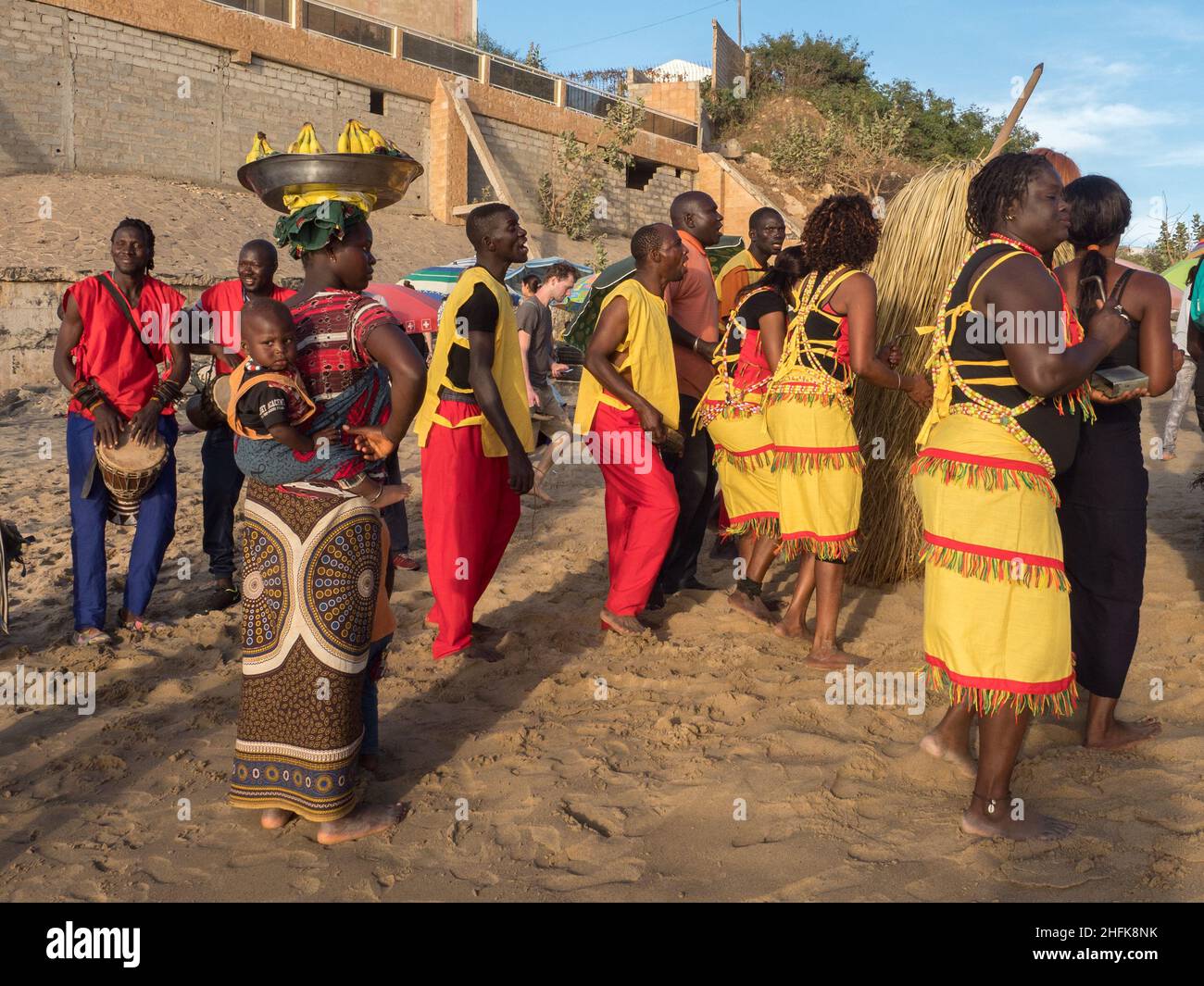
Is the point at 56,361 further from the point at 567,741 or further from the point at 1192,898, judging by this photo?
the point at 1192,898

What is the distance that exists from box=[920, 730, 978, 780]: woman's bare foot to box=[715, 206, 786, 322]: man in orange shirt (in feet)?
8.60

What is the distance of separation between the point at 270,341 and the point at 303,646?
85 cm

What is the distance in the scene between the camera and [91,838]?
2896 mm

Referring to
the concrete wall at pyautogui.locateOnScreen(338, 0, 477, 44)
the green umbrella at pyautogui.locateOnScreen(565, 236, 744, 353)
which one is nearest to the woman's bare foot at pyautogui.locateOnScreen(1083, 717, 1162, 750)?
the green umbrella at pyautogui.locateOnScreen(565, 236, 744, 353)

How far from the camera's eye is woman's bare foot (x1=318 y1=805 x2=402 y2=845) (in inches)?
113

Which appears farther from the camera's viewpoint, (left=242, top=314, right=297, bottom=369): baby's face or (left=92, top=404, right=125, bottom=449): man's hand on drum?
(left=92, top=404, right=125, bottom=449): man's hand on drum

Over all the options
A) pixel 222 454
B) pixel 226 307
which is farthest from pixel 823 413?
pixel 222 454

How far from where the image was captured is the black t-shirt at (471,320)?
4.09 metres

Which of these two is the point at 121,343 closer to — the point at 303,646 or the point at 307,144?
the point at 307,144

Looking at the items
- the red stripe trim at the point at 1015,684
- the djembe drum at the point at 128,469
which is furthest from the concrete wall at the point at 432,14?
the red stripe trim at the point at 1015,684

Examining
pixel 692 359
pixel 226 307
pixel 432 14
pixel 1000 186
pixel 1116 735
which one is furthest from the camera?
pixel 432 14

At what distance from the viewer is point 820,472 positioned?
417cm

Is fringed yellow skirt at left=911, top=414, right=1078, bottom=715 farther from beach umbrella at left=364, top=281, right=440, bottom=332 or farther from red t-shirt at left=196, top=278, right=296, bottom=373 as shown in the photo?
beach umbrella at left=364, top=281, right=440, bottom=332

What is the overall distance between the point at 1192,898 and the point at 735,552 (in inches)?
152
